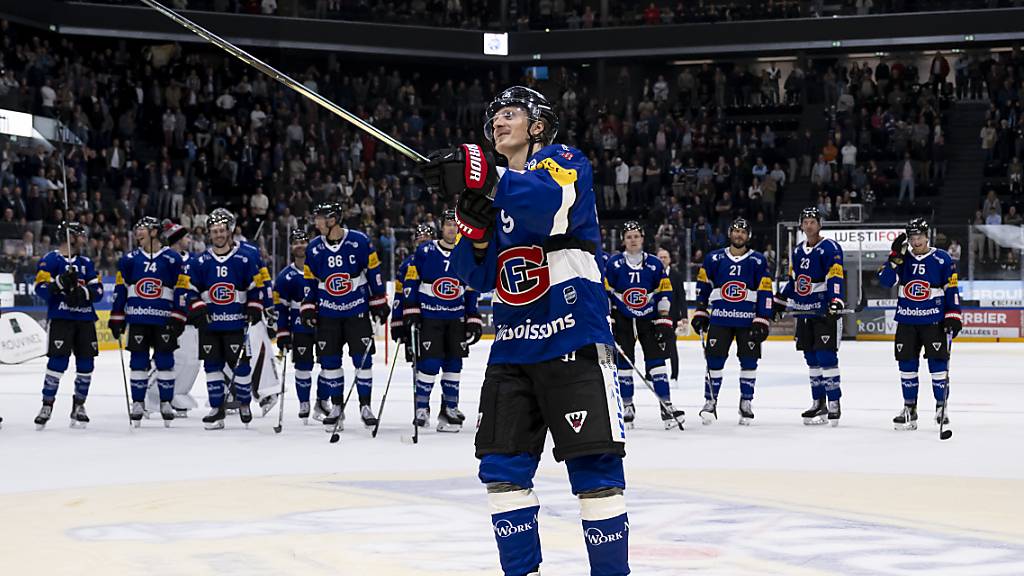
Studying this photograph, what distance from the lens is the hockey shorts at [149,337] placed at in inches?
424

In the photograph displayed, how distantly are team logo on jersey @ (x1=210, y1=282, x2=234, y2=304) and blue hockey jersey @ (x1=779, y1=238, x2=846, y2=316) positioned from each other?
4.95m

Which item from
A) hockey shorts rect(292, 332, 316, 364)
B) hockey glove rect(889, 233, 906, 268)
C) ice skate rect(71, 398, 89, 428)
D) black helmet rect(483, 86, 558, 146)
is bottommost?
ice skate rect(71, 398, 89, 428)

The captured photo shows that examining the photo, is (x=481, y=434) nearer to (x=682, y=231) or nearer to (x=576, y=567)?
(x=576, y=567)

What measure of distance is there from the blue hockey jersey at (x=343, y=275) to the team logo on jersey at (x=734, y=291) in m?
3.06

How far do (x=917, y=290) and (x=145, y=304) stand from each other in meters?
6.54

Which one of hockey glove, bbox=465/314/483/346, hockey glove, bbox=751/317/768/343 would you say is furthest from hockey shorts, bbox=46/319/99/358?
hockey glove, bbox=751/317/768/343

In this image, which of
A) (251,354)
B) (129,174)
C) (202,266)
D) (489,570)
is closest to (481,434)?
(489,570)

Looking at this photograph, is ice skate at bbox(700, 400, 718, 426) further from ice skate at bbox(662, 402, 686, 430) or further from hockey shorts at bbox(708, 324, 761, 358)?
hockey shorts at bbox(708, 324, 761, 358)

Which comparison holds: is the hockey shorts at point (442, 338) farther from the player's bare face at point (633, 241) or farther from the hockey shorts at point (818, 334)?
the hockey shorts at point (818, 334)

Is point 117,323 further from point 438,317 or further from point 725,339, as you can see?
point 725,339

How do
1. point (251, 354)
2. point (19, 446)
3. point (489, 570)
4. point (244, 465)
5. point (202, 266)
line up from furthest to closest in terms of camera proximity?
point (251, 354), point (202, 266), point (19, 446), point (244, 465), point (489, 570)

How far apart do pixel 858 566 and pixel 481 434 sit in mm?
1796

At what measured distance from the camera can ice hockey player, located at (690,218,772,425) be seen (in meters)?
10.9

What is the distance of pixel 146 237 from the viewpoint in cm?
1075
